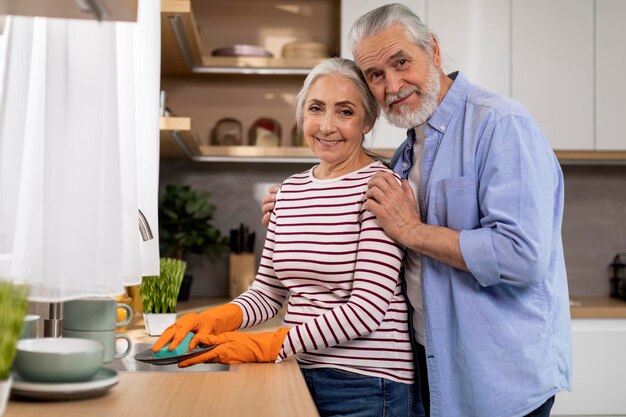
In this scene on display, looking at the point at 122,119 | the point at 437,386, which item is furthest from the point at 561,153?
the point at 122,119

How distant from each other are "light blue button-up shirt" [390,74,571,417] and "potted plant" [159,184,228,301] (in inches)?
70.4

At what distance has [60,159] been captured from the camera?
119 centimetres

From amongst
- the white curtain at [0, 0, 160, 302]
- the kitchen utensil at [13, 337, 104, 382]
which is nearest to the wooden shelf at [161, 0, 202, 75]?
the white curtain at [0, 0, 160, 302]

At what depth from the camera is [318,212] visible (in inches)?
60.9

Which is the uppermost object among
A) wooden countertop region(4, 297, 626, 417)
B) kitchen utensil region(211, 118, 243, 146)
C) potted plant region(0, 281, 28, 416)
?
kitchen utensil region(211, 118, 243, 146)

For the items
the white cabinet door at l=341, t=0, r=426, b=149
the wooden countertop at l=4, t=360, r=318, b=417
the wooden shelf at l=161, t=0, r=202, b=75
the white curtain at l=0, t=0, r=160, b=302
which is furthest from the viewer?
the white cabinet door at l=341, t=0, r=426, b=149

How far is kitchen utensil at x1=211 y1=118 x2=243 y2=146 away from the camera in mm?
3356

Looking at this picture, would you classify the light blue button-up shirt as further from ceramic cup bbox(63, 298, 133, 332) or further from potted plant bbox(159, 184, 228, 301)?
potted plant bbox(159, 184, 228, 301)

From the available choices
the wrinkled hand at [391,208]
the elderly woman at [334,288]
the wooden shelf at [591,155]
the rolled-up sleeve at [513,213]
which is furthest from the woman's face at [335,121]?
the wooden shelf at [591,155]

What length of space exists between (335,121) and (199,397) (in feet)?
2.21

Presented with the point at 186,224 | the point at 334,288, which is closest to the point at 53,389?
the point at 334,288

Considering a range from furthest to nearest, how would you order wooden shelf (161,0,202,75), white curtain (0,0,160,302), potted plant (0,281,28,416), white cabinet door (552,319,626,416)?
1. white cabinet door (552,319,626,416)
2. wooden shelf (161,0,202,75)
3. white curtain (0,0,160,302)
4. potted plant (0,281,28,416)

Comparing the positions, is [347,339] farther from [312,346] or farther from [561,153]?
[561,153]

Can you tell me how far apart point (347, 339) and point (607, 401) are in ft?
6.38
